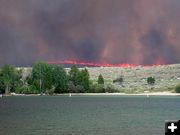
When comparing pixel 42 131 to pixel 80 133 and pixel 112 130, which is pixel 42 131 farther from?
pixel 112 130

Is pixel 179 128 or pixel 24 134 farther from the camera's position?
pixel 24 134

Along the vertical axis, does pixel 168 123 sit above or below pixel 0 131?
above

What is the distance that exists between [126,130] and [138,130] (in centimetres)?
147

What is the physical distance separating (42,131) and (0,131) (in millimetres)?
5025

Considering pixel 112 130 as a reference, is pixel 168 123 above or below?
above

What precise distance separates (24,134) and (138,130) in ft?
46.7

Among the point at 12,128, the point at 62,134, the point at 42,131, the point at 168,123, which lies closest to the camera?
the point at 168,123

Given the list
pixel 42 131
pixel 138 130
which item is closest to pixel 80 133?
pixel 42 131

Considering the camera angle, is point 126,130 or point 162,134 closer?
point 162,134

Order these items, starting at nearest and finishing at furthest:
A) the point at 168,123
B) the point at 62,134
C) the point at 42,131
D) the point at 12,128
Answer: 1. the point at 168,123
2. the point at 62,134
3. the point at 42,131
4. the point at 12,128

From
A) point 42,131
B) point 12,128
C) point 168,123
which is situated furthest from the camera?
point 12,128

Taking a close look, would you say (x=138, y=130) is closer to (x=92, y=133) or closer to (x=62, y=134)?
(x=92, y=133)

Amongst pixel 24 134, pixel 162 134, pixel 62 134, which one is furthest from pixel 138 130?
pixel 24 134

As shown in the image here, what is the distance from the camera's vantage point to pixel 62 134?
50.3 meters
